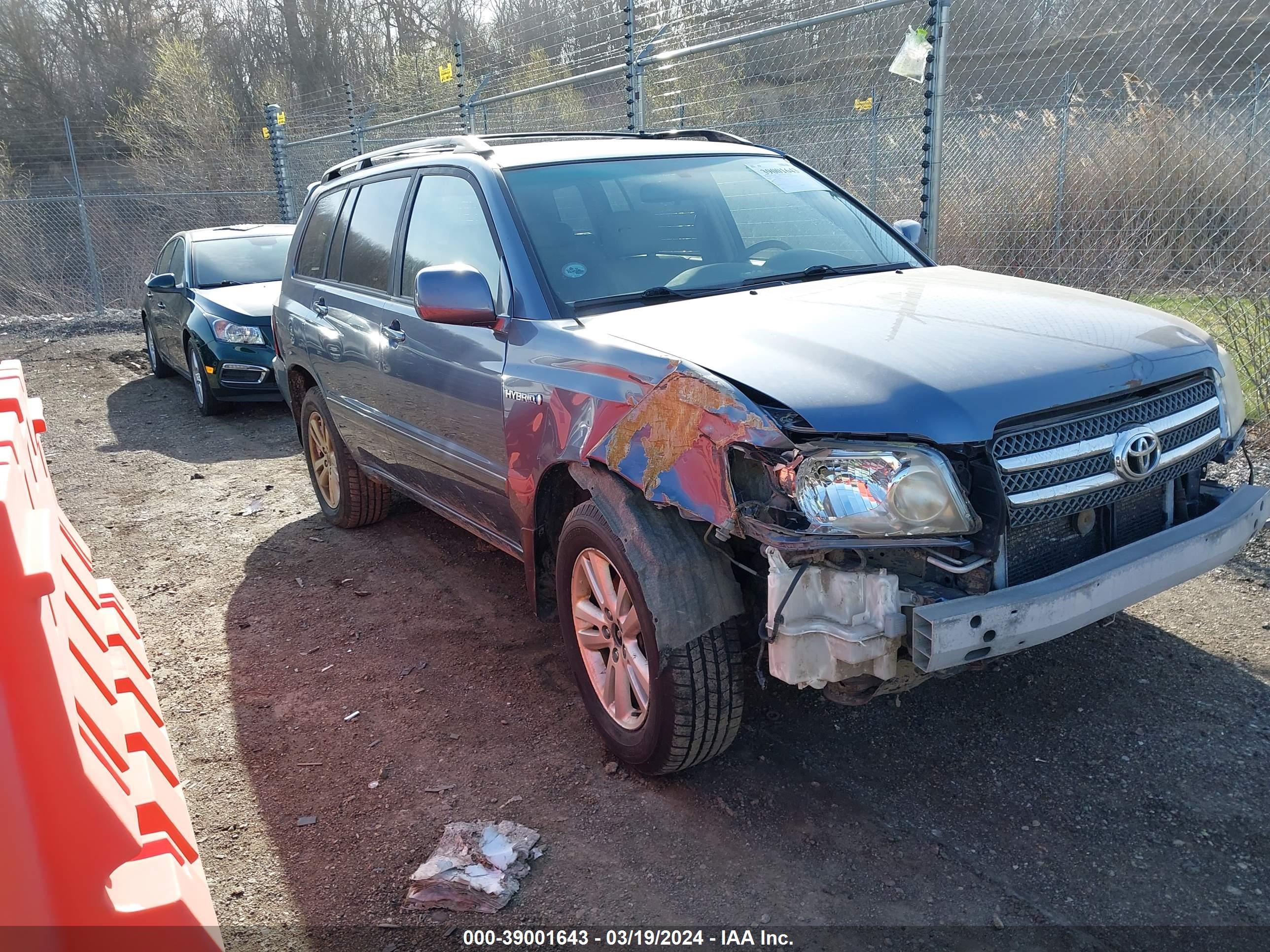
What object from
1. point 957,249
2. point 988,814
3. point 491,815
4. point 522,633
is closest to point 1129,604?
point 988,814

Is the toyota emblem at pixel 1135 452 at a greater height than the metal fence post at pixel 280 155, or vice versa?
the metal fence post at pixel 280 155

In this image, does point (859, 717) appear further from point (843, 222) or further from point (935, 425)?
point (843, 222)

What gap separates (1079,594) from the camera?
8.23 ft

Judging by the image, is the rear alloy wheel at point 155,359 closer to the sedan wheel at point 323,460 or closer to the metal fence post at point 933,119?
the sedan wheel at point 323,460

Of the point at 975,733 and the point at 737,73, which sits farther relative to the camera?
the point at 737,73

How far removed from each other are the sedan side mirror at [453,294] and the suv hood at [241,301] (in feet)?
19.2

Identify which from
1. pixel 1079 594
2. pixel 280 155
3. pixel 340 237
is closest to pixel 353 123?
pixel 280 155

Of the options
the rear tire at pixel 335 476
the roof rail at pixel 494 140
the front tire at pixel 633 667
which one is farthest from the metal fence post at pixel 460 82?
the front tire at pixel 633 667

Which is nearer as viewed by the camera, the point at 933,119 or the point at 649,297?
the point at 649,297

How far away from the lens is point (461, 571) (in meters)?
5.00

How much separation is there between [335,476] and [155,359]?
7055mm

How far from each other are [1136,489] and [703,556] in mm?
1236

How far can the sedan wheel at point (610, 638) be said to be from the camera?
2982 mm

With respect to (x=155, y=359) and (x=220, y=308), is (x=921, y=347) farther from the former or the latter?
(x=155, y=359)
